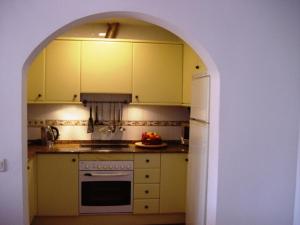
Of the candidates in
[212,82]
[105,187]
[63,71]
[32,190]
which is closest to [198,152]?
[212,82]

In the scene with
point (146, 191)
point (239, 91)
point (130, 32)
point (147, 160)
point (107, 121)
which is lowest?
point (146, 191)

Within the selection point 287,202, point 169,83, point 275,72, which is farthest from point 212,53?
point 169,83

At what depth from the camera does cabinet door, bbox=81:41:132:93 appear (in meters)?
3.34

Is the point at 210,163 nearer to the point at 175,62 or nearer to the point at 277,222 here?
the point at 277,222

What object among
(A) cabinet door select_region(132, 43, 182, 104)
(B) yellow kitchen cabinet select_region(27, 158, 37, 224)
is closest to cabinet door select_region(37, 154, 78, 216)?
(B) yellow kitchen cabinet select_region(27, 158, 37, 224)

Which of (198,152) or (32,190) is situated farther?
(32,190)

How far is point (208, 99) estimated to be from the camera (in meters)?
2.18

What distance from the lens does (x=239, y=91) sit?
196 cm

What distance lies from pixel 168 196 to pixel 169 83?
4.43ft

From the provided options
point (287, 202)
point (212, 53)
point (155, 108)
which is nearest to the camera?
point (212, 53)

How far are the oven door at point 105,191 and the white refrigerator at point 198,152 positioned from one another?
0.74 m

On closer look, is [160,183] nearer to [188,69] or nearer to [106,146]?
[106,146]

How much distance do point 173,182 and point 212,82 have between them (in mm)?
1554

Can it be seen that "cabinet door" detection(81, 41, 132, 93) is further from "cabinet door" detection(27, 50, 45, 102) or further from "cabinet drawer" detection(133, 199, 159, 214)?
"cabinet drawer" detection(133, 199, 159, 214)
